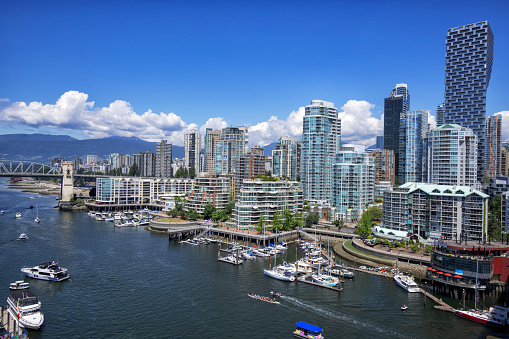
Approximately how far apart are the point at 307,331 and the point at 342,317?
245 inches

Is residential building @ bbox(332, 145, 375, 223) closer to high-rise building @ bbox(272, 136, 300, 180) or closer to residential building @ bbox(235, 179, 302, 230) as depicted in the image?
residential building @ bbox(235, 179, 302, 230)

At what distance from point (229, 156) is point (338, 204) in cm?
6347

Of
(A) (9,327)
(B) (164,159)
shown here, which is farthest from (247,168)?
(B) (164,159)

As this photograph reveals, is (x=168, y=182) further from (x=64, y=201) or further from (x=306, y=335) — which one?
(x=306, y=335)

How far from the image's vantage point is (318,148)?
10069 centimetres

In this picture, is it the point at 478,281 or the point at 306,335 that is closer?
the point at 306,335

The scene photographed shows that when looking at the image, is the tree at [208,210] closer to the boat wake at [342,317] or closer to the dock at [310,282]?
the dock at [310,282]

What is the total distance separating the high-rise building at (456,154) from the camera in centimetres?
7250

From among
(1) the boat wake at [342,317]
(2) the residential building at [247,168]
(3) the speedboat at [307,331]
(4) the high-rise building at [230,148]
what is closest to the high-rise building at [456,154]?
(1) the boat wake at [342,317]

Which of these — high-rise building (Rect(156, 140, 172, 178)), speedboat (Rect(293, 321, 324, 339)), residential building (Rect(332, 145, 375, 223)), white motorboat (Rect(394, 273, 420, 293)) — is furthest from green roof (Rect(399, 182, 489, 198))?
high-rise building (Rect(156, 140, 172, 178))

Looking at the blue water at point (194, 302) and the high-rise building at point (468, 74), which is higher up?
the high-rise building at point (468, 74)

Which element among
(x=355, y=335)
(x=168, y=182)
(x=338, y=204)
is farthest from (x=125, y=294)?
(x=168, y=182)

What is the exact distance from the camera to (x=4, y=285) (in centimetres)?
4284

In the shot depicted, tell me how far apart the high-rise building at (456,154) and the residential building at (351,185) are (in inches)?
689
